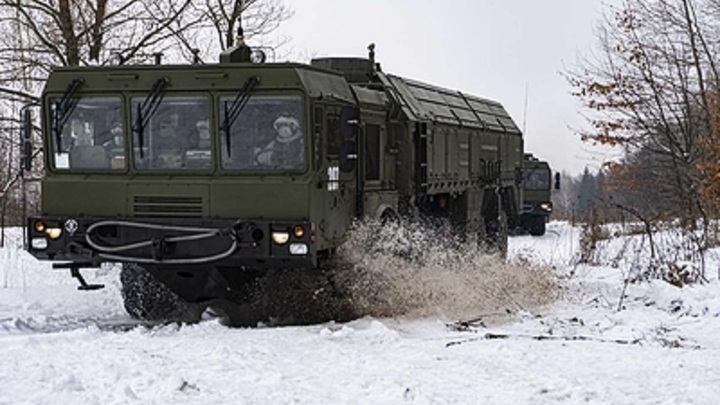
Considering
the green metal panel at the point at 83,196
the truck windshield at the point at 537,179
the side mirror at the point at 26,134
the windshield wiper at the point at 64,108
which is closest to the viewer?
the green metal panel at the point at 83,196

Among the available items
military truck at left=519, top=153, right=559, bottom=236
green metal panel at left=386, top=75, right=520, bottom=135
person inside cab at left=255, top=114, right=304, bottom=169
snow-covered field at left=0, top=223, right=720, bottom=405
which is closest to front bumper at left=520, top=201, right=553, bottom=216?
military truck at left=519, top=153, right=559, bottom=236

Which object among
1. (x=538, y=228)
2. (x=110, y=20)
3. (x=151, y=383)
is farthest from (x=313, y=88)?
(x=538, y=228)

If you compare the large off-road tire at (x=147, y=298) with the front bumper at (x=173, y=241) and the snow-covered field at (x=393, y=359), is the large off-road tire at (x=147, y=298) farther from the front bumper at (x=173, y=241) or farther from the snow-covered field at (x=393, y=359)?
the front bumper at (x=173, y=241)

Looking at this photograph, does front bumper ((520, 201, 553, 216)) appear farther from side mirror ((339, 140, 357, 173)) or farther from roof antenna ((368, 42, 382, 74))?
side mirror ((339, 140, 357, 173))

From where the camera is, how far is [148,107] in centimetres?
1081

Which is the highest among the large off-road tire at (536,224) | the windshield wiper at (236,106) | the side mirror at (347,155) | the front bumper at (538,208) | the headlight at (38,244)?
the windshield wiper at (236,106)

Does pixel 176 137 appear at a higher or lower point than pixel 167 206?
higher

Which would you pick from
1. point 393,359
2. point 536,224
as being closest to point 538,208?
point 536,224

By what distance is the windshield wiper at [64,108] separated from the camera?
11.0 meters

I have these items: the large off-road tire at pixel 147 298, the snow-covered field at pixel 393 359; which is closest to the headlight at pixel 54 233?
the snow-covered field at pixel 393 359

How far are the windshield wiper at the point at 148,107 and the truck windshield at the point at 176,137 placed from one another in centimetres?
2

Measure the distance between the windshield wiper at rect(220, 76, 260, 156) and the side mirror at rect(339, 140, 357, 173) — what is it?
1128mm

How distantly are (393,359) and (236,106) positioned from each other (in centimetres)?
361

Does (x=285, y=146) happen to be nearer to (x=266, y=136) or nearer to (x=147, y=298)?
(x=266, y=136)
